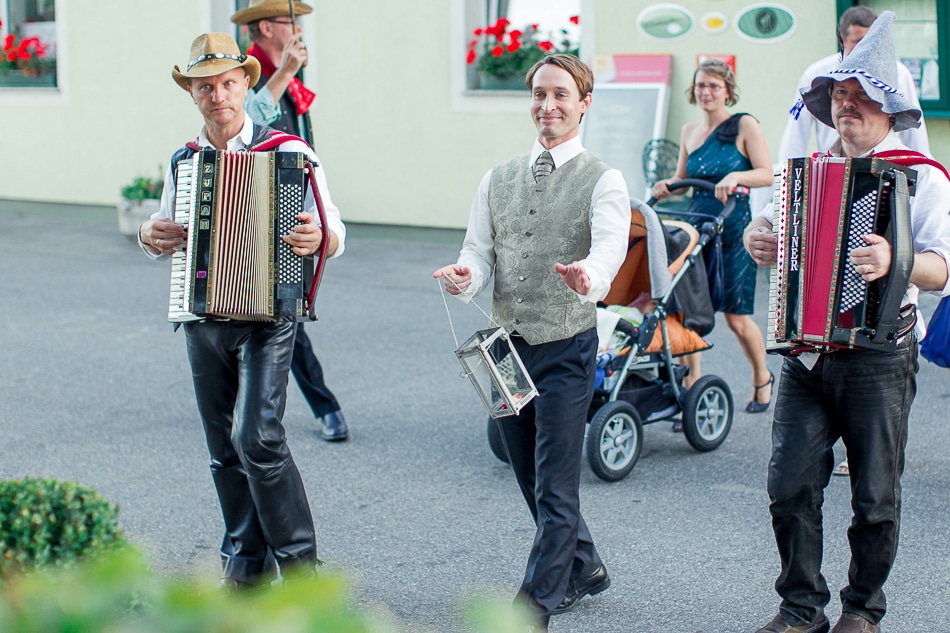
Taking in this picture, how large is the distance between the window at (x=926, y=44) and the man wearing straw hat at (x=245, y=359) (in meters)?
6.90

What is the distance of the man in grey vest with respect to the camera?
3918mm

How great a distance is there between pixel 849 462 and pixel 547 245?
45.4 inches

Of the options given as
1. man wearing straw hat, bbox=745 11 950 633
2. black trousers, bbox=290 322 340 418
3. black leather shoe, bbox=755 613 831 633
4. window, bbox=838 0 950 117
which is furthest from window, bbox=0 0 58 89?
black leather shoe, bbox=755 613 831 633

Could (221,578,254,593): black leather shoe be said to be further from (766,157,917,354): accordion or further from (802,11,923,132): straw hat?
(802,11,923,132): straw hat

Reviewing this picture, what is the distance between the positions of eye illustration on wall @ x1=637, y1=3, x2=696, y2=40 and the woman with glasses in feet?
14.8

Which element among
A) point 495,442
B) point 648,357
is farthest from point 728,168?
point 495,442

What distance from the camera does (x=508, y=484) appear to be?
563 centimetres

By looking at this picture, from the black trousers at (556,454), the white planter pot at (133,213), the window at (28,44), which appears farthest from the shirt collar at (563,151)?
the window at (28,44)

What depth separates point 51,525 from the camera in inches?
120

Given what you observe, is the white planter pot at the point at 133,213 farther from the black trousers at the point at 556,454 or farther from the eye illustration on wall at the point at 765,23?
the black trousers at the point at 556,454

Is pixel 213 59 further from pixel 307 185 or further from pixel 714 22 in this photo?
pixel 714 22

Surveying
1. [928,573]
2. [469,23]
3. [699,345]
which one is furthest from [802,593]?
[469,23]

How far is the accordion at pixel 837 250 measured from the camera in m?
3.44

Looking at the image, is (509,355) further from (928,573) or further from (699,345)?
(699,345)
